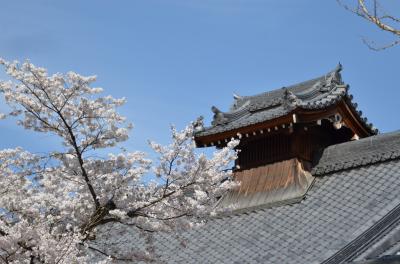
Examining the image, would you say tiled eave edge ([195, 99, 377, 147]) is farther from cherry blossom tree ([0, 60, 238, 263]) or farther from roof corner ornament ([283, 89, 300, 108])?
cherry blossom tree ([0, 60, 238, 263])

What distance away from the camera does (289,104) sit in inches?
408

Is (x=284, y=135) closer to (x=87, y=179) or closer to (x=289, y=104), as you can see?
(x=289, y=104)

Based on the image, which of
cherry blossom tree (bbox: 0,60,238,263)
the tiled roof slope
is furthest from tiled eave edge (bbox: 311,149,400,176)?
cherry blossom tree (bbox: 0,60,238,263)

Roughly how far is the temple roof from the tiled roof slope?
3.30 ft

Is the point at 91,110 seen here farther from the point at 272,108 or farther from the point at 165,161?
the point at 272,108

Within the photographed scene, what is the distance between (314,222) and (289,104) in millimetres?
2249

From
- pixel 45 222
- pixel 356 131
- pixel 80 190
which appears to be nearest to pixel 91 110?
pixel 80 190

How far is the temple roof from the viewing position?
34.5 feet

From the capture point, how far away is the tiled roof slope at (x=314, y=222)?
8.31m

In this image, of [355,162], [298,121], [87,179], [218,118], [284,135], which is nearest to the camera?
[87,179]

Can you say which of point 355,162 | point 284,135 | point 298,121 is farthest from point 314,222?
point 284,135

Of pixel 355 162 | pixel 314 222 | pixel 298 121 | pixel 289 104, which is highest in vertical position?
pixel 289 104

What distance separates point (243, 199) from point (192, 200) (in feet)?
16.1

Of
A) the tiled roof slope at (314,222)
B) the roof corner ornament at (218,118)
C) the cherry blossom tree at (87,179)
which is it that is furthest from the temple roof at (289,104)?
the cherry blossom tree at (87,179)
